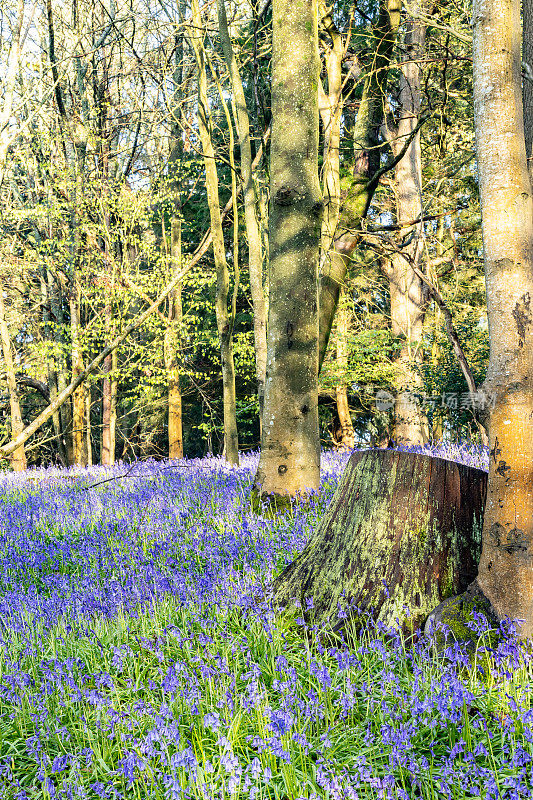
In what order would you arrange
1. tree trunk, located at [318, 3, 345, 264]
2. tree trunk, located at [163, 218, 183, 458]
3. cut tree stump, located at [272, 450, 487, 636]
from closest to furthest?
1. cut tree stump, located at [272, 450, 487, 636]
2. tree trunk, located at [318, 3, 345, 264]
3. tree trunk, located at [163, 218, 183, 458]

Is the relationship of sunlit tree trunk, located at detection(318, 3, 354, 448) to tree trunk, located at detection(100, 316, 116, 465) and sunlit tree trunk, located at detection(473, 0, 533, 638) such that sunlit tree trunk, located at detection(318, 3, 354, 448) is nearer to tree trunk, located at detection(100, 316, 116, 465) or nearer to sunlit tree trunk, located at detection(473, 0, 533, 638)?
sunlit tree trunk, located at detection(473, 0, 533, 638)

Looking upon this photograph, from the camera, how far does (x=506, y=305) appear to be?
2855 millimetres

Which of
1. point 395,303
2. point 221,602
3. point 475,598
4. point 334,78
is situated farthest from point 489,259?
point 395,303

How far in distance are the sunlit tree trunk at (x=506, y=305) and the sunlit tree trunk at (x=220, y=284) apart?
7.11 m

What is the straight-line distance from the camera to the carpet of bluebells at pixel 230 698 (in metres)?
2.08

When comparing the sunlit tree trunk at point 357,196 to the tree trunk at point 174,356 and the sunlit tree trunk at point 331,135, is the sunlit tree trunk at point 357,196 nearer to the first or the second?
the sunlit tree trunk at point 331,135

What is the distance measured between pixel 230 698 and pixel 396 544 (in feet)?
4.08

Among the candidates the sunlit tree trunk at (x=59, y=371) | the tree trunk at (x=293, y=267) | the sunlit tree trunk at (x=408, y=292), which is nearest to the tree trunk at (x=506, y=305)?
the tree trunk at (x=293, y=267)

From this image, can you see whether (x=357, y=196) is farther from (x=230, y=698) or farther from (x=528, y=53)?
(x=230, y=698)

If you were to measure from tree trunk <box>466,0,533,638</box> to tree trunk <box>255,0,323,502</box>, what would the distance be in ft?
9.27

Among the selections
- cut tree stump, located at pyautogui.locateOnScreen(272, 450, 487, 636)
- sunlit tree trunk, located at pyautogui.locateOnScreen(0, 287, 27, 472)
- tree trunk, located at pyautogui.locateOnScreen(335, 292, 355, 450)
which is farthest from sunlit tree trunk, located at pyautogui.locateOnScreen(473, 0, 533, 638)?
tree trunk, located at pyautogui.locateOnScreen(335, 292, 355, 450)

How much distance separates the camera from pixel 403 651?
2680 millimetres

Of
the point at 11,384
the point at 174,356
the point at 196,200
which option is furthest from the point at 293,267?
the point at 196,200

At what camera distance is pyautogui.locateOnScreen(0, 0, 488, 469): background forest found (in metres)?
10.2
